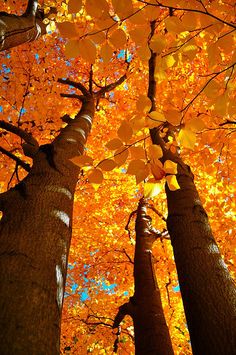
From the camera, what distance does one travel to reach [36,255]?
153 centimetres

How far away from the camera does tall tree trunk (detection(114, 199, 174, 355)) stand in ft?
10.8

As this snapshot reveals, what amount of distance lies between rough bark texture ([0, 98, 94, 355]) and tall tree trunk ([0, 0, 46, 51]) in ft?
5.06

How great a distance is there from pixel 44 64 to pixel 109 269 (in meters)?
5.81

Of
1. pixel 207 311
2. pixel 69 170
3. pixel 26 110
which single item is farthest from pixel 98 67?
pixel 207 311

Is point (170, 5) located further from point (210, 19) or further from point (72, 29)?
point (72, 29)

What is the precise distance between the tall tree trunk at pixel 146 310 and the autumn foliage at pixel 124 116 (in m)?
1.12

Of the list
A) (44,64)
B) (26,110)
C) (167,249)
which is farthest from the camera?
(167,249)

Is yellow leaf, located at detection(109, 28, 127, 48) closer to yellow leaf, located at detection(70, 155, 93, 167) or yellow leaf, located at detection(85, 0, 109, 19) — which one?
yellow leaf, located at detection(85, 0, 109, 19)

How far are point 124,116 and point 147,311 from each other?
18.3 ft

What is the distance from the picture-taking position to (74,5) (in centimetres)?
137

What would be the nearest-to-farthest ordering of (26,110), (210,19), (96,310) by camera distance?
1. (210,19)
2. (26,110)
3. (96,310)

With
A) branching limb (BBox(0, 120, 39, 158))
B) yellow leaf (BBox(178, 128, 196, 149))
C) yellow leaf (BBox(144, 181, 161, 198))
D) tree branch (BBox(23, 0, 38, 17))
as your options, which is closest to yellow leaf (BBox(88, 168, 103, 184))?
yellow leaf (BBox(144, 181, 161, 198))

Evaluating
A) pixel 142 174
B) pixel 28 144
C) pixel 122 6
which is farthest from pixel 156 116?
pixel 28 144

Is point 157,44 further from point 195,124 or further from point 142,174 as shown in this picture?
point 142,174
